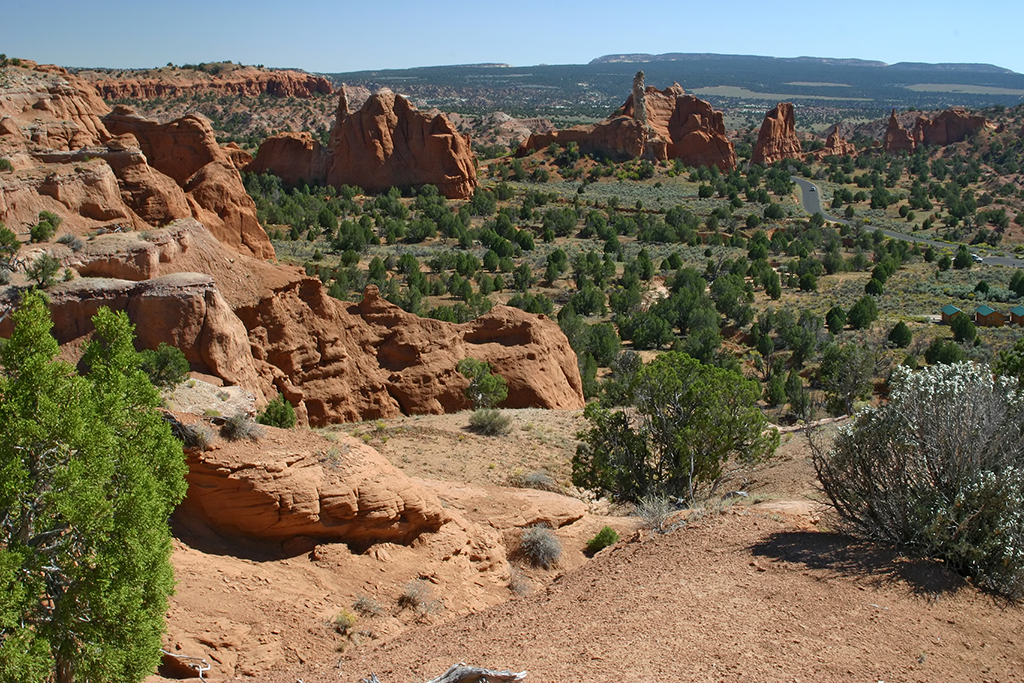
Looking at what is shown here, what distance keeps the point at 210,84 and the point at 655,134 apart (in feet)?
252

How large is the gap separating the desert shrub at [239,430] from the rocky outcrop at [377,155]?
66.9m

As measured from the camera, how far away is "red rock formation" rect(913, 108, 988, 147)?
124m

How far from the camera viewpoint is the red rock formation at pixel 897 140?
12350cm

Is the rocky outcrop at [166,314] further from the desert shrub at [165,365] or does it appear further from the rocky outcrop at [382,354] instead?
the rocky outcrop at [382,354]

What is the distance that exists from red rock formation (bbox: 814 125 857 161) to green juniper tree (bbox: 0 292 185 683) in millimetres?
121202

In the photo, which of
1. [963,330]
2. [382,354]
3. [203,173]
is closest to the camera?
[382,354]

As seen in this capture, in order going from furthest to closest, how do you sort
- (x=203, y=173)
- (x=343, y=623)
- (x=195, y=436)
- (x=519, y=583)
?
(x=203, y=173) → (x=519, y=583) → (x=195, y=436) → (x=343, y=623)

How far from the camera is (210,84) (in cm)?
13775

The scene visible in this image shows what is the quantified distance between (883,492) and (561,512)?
5260mm

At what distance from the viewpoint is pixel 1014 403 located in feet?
36.9

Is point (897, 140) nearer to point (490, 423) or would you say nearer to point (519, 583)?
point (490, 423)

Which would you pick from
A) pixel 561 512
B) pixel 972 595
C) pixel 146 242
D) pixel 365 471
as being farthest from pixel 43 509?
pixel 146 242

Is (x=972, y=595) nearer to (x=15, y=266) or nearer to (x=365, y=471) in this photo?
(x=365, y=471)

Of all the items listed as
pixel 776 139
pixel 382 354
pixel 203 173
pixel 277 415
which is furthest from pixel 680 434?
pixel 776 139
